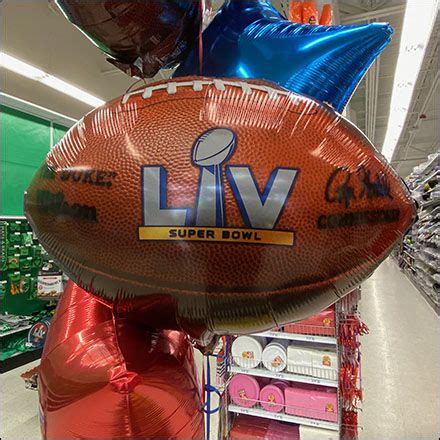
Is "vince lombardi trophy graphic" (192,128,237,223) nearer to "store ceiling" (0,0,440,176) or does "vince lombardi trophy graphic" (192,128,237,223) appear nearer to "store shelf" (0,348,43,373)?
"store ceiling" (0,0,440,176)

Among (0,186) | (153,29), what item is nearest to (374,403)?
(153,29)

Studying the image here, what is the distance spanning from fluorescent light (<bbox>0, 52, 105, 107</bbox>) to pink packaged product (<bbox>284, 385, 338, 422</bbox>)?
151 inches

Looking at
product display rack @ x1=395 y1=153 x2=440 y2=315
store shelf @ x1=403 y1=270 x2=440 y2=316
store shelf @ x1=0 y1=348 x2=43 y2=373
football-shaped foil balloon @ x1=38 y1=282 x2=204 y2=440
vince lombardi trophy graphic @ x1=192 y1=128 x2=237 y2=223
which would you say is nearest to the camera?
vince lombardi trophy graphic @ x1=192 y1=128 x2=237 y2=223

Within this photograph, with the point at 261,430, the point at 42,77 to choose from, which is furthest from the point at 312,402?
the point at 42,77

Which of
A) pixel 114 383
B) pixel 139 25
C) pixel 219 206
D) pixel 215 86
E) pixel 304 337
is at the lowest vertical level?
pixel 304 337

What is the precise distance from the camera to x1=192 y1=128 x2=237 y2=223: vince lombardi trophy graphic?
435 millimetres

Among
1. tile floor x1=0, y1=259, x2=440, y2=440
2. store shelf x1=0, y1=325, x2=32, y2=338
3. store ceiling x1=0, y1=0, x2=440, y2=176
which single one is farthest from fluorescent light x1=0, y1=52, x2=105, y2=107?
tile floor x1=0, y1=259, x2=440, y2=440

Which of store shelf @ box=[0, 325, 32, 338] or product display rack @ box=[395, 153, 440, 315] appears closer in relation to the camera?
store shelf @ box=[0, 325, 32, 338]

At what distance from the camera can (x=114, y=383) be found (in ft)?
1.77

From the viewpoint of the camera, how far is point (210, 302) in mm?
481

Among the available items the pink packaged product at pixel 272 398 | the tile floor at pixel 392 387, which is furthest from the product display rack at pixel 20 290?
the pink packaged product at pixel 272 398

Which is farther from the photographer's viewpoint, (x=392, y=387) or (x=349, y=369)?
(x=392, y=387)

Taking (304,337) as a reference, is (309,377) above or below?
below

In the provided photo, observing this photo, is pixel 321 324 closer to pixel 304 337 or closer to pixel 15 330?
pixel 304 337
